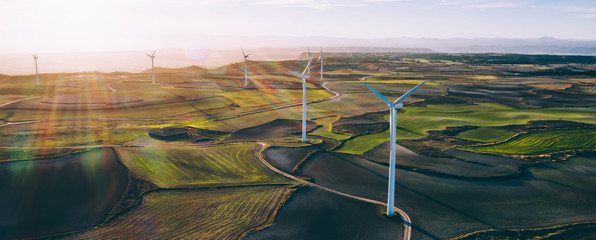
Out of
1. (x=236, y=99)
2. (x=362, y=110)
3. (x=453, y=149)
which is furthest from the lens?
(x=236, y=99)

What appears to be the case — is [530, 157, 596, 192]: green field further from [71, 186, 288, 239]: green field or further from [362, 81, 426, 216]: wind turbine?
[71, 186, 288, 239]: green field

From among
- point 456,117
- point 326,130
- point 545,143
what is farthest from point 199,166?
point 456,117

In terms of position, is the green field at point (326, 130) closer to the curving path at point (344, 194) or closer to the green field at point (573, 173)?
the curving path at point (344, 194)

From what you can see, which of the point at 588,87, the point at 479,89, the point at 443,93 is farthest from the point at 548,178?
the point at 588,87

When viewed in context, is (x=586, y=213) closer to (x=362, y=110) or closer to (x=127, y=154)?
(x=127, y=154)

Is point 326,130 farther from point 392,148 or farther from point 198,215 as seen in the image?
point 198,215

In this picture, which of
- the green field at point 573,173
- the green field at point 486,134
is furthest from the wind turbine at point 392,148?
the green field at point 486,134

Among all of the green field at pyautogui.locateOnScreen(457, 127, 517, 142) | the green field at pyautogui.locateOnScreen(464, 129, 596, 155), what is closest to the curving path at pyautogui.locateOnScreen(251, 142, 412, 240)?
the green field at pyautogui.locateOnScreen(464, 129, 596, 155)

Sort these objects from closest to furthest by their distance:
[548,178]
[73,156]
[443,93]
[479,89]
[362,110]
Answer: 1. [548,178]
2. [73,156]
3. [362,110]
4. [443,93]
5. [479,89]
